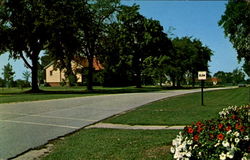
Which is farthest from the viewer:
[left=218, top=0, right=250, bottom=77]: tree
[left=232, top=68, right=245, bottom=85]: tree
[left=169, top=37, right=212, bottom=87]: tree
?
[left=232, top=68, right=245, bottom=85]: tree

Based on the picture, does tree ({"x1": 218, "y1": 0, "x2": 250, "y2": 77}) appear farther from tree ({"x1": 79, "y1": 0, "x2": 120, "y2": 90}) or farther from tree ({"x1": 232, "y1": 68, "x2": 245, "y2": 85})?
tree ({"x1": 232, "y1": 68, "x2": 245, "y2": 85})

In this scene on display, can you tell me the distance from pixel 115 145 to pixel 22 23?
115 ft

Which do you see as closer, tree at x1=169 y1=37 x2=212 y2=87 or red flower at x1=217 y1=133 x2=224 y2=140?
red flower at x1=217 y1=133 x2=224 y2=140

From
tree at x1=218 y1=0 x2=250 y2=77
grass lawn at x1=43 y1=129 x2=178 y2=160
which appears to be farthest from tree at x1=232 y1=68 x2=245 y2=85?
grass lawn at x1=43 y1=129 x2=178 y2=160

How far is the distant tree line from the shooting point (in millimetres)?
39438

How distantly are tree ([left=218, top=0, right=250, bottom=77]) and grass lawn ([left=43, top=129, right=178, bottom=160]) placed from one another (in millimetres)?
37662

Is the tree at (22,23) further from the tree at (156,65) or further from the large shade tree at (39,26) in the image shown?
the tree at (156,65)

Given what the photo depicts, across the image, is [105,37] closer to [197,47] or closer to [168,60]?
[168,60]

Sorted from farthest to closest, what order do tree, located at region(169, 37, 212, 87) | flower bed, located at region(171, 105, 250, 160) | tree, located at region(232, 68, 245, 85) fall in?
tree, located at region(232, 68, 245, 85)
tree, located at region(169, 37, 212, 87)
flower bed, located at region(171, 105, 250, 160)

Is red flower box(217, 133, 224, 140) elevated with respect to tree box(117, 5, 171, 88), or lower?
lower

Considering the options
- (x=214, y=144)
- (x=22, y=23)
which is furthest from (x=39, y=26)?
(x=214, y=144)

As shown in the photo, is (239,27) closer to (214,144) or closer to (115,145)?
(115,145)

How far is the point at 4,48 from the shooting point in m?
39.8

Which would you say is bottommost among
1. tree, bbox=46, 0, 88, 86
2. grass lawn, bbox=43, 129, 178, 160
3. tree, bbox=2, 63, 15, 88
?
grass lawn, bbox=43, 129, 178, 160
